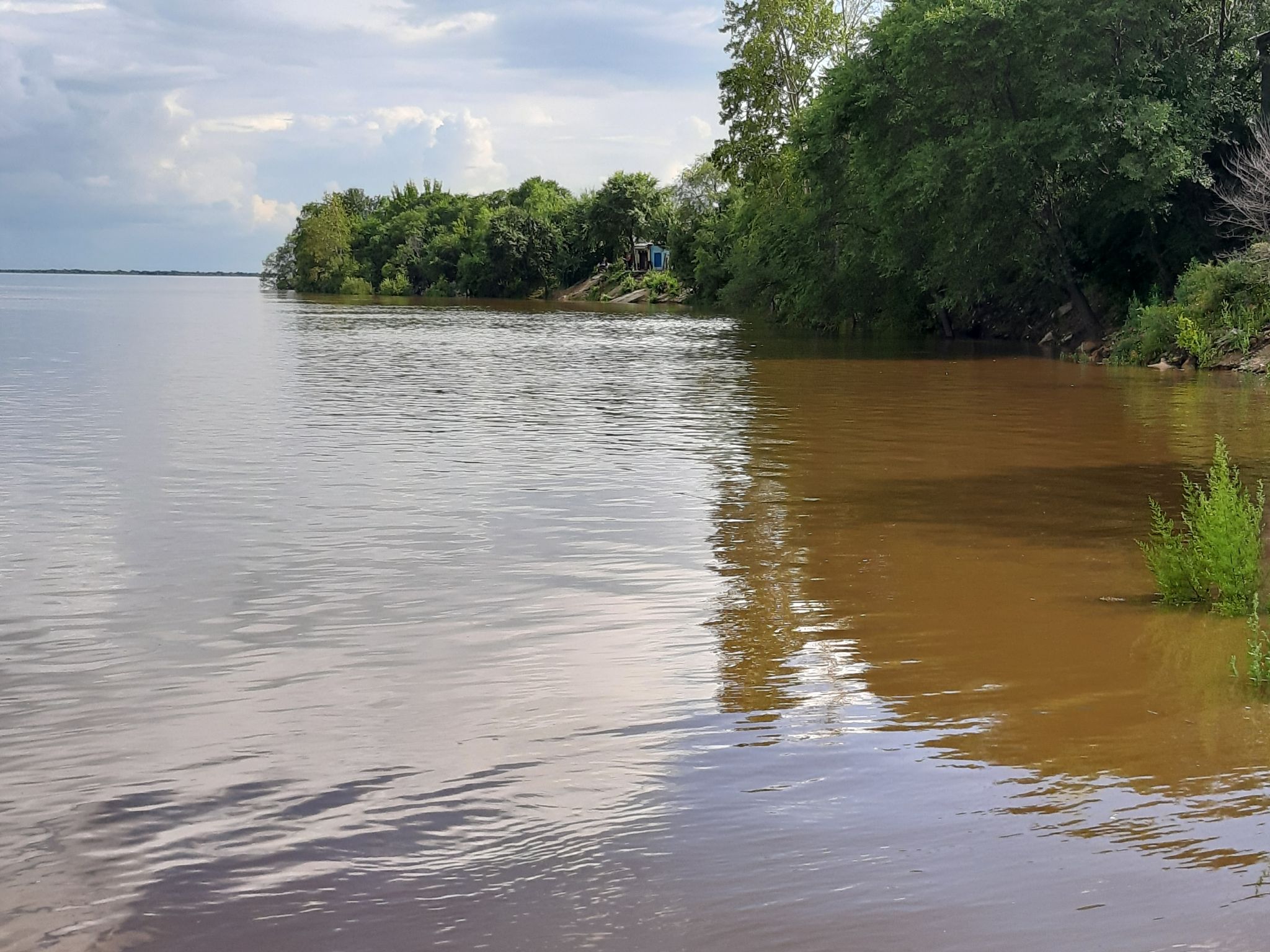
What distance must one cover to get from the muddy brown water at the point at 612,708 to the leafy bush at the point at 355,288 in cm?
15203

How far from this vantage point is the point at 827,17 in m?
58.2

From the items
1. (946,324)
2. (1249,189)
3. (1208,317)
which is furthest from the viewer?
(946,324)

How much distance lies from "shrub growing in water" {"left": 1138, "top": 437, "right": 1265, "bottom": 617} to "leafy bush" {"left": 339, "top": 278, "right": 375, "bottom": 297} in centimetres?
15956

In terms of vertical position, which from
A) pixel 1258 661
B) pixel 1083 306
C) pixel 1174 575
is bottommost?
pixel 1258 661

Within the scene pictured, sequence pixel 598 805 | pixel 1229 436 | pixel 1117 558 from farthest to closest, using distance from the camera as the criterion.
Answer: pixel 1229 436
pixel 1117 558
pixel 598 805

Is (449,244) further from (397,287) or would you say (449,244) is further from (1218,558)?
(1218,558)

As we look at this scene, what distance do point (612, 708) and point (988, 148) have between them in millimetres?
32107

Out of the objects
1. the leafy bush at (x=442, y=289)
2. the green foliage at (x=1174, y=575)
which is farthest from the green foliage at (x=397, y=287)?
the green foliage at (x=1174, y=575)

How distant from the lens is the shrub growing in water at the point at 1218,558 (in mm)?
8742

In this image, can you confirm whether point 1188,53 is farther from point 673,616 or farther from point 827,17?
point 673,616

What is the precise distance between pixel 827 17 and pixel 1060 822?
57.3m

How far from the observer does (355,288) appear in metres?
167

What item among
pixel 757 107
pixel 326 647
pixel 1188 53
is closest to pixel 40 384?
pixel 326 647

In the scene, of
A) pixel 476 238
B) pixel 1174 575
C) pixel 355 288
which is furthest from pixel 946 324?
pixel 355 288
